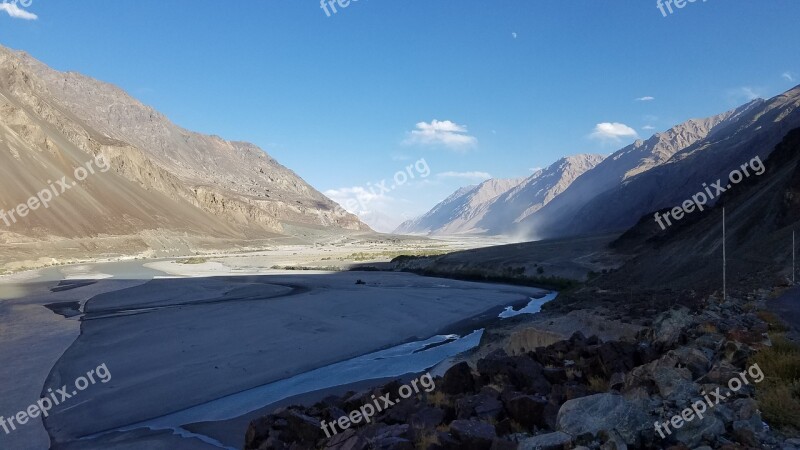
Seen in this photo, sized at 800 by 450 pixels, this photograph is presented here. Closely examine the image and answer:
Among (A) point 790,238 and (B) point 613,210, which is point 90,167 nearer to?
(A) point 790,238

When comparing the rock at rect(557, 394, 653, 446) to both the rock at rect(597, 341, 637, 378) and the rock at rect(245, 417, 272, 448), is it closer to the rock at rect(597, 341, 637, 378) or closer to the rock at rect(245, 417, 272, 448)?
the rock at rect(597, 341, 637, 378)

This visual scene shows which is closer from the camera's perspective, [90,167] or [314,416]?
[314,416]

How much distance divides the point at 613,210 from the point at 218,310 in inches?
5258

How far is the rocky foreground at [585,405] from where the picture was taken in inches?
209

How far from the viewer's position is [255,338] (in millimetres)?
19969

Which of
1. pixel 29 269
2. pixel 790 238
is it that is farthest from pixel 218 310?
pixel 29 269

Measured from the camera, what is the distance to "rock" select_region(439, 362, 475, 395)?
919 centimetres

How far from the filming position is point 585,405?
602 centimetres
